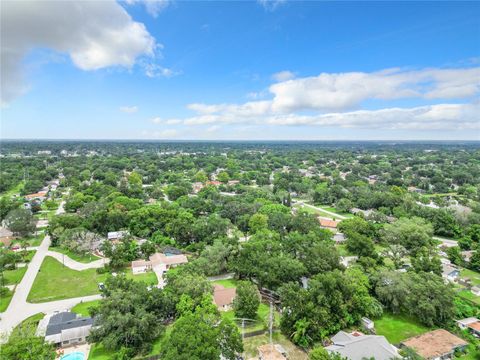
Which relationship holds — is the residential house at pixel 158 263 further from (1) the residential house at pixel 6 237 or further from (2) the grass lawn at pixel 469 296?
(2) the grass lawn at pixel 469 296

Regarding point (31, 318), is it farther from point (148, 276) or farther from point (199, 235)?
point (199, 235)

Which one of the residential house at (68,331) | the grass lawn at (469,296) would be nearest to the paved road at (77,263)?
the residential house at (68,331)

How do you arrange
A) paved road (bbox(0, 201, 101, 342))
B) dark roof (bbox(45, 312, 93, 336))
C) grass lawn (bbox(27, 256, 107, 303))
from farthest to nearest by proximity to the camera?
1. grass lawn (bbox(27, 256, 107, 303))
2. paved road (bbox(0, 201, 101, 342))
3. dark roof (bbox(45, 312, 93, 336))

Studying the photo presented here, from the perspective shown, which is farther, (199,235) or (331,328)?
(199,235)

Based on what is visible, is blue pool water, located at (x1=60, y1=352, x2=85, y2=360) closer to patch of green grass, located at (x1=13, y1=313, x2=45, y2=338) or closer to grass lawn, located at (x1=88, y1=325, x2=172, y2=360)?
grass lawn, located at (x1=88, y1=325, x2=172, y2=360)

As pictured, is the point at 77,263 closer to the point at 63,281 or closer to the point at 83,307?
the point at 63,281

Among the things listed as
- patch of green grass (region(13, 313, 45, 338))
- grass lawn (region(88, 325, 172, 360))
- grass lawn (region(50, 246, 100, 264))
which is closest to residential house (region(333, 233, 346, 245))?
grass lawn (region(88, 325, 172, 360))

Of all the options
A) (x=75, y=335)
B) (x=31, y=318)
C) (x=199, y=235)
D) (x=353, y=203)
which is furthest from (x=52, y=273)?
(x=353, y=203)
